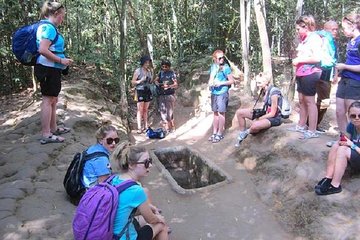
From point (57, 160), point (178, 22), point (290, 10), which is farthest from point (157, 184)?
point (290, 10)

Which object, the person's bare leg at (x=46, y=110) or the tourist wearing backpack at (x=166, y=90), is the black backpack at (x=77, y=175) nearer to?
the person's bare leg at (x=46, y=110)

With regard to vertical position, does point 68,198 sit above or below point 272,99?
below

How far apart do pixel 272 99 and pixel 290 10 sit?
45.6ft

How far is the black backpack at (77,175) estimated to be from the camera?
388 cm

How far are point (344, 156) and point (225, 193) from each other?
1828mm

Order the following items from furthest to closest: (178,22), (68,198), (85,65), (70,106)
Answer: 1. (85,65)
2. (178,22)
3. (70,106)
4. (68,198)

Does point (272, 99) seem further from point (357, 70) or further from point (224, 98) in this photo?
point (357, 70)

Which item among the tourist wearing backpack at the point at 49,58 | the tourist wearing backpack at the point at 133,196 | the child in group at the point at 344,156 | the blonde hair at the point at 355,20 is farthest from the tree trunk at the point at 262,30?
the tourist wearing backpack at the point at 133,196

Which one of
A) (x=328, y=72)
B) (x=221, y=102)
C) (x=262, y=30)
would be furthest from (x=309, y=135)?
(x=262, y=30)

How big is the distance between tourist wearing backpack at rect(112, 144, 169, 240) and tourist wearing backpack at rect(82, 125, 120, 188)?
0.76 m

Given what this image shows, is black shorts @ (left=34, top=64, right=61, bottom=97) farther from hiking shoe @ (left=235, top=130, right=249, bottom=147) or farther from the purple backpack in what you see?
hiking shoe @ (left=235, top=130, right=249, bottom=147)

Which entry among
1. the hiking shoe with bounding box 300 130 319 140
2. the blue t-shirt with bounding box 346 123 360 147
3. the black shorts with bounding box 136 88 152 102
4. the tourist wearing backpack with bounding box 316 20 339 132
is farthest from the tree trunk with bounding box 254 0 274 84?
the blue t-shirt with bounding box 346 123 360 147

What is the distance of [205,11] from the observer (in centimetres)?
1443

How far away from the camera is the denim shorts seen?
14.9ft
